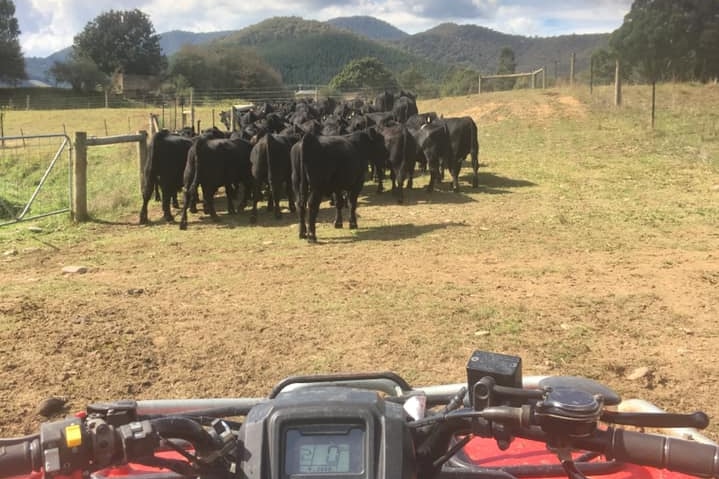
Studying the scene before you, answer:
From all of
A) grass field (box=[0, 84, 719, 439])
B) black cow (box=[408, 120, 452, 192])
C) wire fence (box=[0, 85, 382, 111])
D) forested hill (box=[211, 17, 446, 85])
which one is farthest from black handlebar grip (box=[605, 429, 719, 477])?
forested hill (box=[211, 17, 446, 85])

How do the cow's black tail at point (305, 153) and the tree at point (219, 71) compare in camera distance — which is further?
the tree at point (219, 71)

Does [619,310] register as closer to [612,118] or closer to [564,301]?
[564,301]

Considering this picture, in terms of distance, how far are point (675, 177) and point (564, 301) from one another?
8635 millimetres

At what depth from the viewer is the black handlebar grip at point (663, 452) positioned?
1.51 metres

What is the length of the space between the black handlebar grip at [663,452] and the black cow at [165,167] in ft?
35.5

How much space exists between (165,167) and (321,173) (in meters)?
3.10

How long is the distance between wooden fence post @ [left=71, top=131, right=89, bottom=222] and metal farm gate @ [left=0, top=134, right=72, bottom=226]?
0.22m

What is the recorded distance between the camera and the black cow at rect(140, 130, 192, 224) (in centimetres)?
1170

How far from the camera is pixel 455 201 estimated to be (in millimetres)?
13008

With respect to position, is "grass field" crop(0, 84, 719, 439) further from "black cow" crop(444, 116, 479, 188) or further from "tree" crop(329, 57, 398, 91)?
"tree" crop(329, 57, 398, 91)

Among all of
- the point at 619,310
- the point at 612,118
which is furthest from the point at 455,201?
the point at 612,118

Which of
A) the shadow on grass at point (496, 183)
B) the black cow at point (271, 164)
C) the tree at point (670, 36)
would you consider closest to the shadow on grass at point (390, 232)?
the black cow at point (271, 164)

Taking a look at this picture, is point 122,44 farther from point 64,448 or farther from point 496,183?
point 64,448

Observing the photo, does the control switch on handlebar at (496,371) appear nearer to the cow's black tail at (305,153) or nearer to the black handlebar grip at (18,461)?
the black handlebar grip at (18,461)
